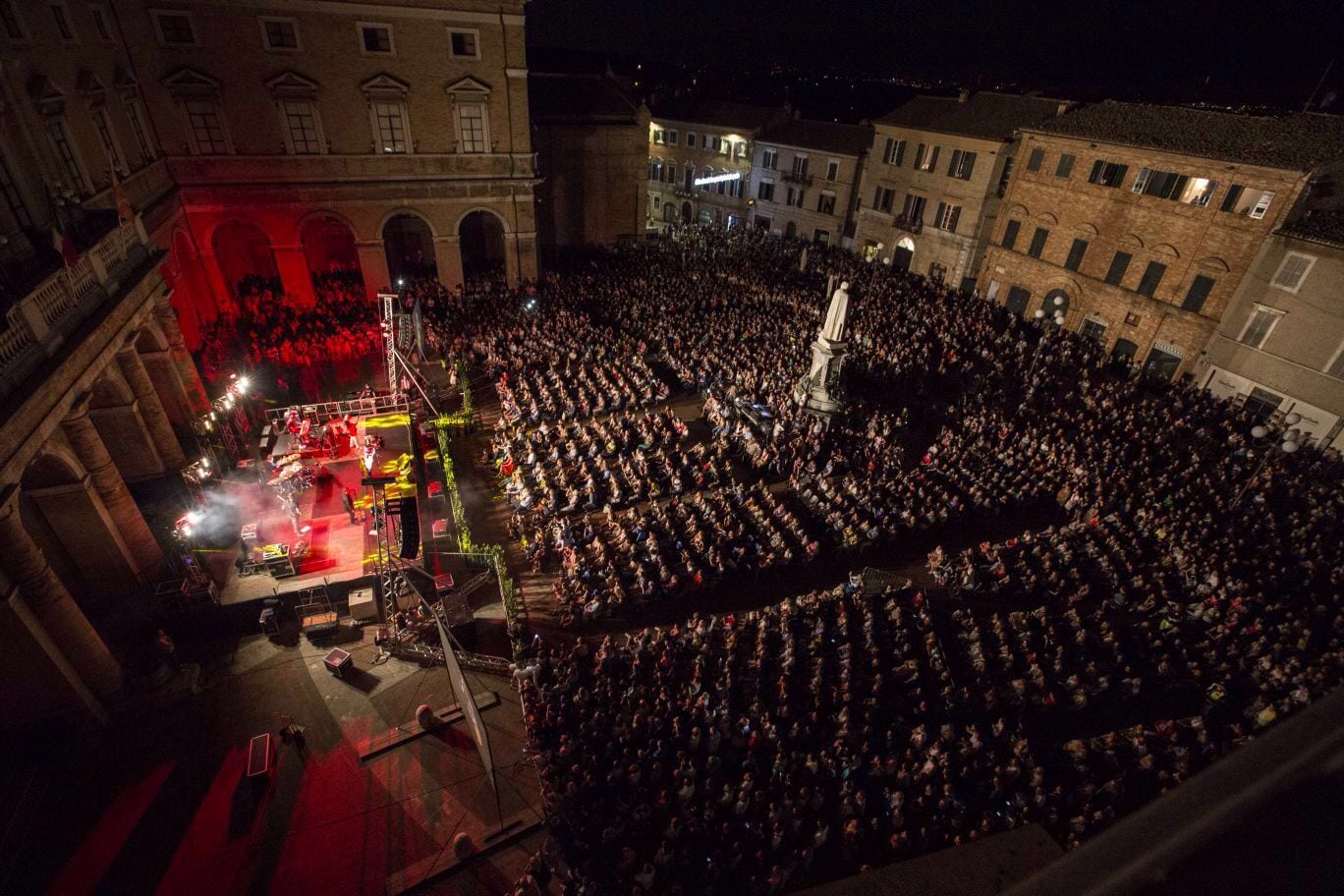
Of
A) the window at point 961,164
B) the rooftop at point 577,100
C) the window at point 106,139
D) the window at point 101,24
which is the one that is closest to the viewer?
the window at point 106,139

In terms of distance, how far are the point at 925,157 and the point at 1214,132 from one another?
49.6 feet

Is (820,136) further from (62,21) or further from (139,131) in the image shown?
(62,21)

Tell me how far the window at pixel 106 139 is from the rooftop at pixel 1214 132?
41.1m

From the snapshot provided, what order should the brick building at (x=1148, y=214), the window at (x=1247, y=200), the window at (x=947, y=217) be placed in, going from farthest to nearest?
the window at (x=947, y=217), the brick building at (x=1148, y=214), the window at (x=1247, y=200)

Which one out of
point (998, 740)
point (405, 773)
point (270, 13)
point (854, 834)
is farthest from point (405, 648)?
point (270, 13)

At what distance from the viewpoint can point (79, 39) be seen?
21.1m

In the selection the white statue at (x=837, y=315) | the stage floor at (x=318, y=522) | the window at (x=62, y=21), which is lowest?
the stage floor at (x=318, y=522)

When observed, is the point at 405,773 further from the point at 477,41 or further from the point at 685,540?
the point at 477,41

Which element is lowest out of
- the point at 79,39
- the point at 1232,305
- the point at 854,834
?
the point at 854,834

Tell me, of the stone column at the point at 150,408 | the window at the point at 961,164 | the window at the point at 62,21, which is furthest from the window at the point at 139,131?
the window at the point at 961,164

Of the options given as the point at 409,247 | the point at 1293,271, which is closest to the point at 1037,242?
the point at 1293,271

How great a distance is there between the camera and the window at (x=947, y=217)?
128ft

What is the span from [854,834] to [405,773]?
9.12 m

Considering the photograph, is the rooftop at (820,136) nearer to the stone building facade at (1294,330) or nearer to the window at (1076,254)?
the window at (1076,254)
